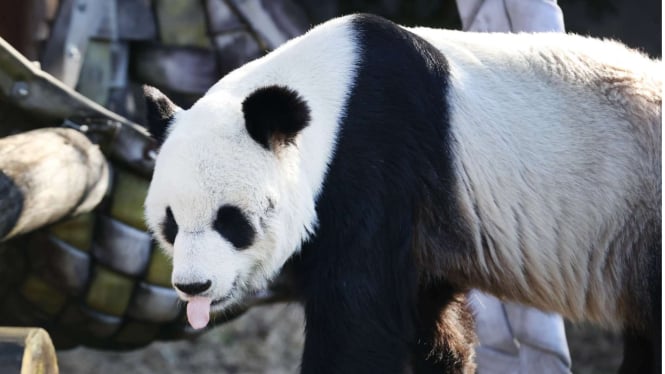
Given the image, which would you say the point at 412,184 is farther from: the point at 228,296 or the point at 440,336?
the point at 440,336

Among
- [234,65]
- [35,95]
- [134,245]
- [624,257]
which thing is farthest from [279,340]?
[624,257]

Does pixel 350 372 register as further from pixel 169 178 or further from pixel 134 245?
pixel 134 245

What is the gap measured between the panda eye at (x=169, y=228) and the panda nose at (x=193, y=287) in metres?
0.17

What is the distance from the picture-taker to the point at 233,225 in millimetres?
2725

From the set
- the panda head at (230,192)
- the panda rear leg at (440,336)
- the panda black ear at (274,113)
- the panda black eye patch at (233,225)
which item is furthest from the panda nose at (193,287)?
the panda rear leg at (440,336)

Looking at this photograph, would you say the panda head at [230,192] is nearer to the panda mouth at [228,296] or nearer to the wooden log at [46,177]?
the panda mouth at [228,296]

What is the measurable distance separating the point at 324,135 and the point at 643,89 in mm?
966

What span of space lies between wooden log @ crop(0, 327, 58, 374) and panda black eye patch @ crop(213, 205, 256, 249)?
1.63ft

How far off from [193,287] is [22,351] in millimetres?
442

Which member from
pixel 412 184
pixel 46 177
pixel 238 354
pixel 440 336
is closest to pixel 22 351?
pixel 412 184

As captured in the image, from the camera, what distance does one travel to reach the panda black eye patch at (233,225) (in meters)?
2.71

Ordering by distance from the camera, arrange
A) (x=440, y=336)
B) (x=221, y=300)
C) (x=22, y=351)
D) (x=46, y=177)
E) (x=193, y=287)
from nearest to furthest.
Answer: (x=22, y=351) → (x=193, y=287) → (x=221, y=300) → (x=440, y=336) → (x=46, y=177)

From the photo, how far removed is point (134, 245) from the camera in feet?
14.3

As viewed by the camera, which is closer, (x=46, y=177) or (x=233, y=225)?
(x=233, y=225)
